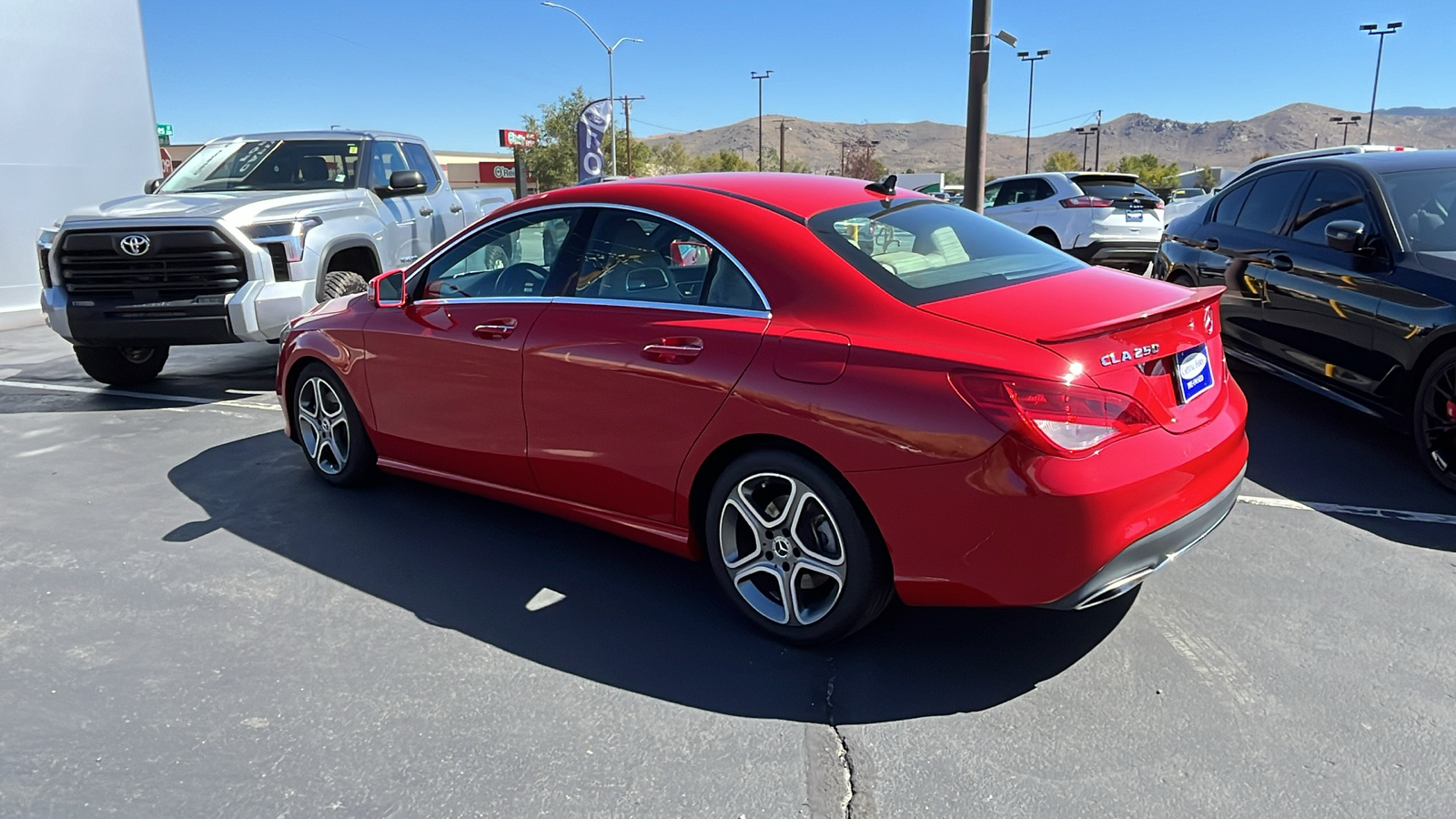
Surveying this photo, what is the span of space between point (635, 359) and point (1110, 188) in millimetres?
11936

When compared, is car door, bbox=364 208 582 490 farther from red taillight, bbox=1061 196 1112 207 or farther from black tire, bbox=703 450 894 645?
red taillight, bbox=1061 196 1112 207

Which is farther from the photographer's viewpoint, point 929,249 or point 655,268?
point 655,268

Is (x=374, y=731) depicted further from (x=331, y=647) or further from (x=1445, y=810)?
(x=1445, y=810)

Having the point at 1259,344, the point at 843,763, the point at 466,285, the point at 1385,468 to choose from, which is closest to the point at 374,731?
the point at 843,763

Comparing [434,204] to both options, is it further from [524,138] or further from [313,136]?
[524,138]

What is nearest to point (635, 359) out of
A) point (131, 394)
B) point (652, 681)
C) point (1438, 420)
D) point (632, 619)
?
point (632, 619)

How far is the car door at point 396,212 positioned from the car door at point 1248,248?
637 centimetres

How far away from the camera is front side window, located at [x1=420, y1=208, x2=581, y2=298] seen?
407 cm

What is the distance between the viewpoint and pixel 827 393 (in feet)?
9.95

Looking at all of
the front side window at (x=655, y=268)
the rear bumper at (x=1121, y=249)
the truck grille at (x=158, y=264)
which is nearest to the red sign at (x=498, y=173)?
the rear bumper at (x=1121, y=249)

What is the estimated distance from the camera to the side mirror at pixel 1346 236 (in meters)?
5.14

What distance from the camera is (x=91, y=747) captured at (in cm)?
287

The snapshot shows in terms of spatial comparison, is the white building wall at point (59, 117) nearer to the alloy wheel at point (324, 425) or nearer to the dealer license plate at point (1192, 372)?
the alloy wheel at point (324, 425)

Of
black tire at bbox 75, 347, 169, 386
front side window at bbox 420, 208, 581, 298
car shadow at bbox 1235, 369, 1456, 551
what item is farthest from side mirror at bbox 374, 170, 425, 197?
car shadow at bbox 1235, 369, 1456, 551
